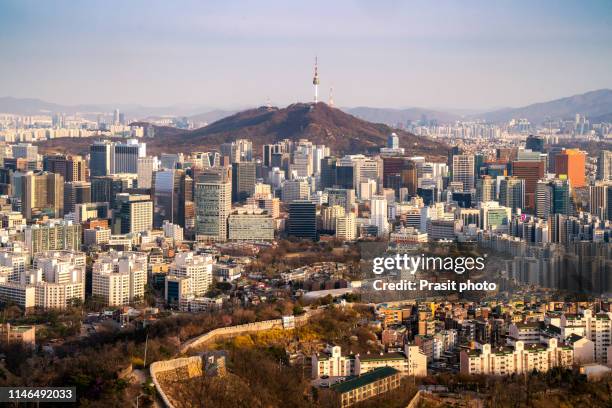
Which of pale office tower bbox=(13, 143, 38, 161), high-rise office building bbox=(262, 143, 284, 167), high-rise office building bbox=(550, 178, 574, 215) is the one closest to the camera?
high-rise office building bbox=(550, 178, 574, 215)

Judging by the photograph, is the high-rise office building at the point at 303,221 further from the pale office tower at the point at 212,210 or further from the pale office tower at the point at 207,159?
the pale office tower at the point at 207,159

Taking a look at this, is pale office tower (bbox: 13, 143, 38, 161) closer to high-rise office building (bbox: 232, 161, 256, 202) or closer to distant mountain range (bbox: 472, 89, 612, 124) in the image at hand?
high-rise office building (bbox: 232, 161, 256, 202)

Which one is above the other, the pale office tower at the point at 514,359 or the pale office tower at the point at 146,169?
the pale office tower at the point at 146,169

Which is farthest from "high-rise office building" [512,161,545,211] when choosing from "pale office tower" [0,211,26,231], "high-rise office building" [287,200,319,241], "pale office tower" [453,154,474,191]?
"pale office tower" [0,211,26,231]

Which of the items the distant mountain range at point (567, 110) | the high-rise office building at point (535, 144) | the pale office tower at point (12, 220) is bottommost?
the pale office tower at point (12, 220)

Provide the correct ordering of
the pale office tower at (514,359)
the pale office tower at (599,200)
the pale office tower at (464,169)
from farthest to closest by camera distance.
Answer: the pale office tower at (464,169) < the pale office tower at (599,200) < the pale office tower at (514,359)

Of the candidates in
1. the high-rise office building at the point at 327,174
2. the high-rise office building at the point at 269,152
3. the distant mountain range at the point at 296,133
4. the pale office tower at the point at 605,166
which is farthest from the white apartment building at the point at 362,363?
the distant mountain range at the point at 296,133

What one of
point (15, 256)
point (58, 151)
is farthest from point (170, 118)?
point (15, 256)

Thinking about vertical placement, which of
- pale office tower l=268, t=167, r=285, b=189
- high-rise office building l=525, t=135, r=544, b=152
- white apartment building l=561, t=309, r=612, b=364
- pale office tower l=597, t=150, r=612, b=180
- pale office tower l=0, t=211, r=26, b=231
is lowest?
white apartment building l=561, t=309, r=612, b=364
